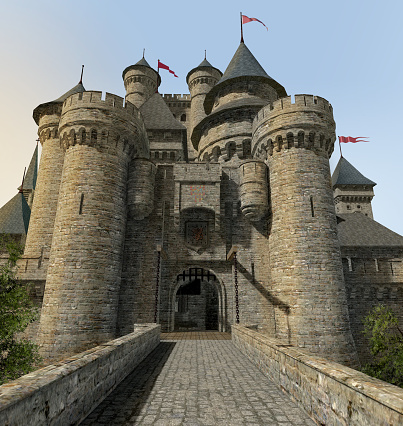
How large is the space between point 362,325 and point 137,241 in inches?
553

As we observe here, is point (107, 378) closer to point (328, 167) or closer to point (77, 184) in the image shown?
point (77, 184)

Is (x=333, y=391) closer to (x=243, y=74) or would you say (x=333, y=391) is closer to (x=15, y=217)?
(x=243, y=74)

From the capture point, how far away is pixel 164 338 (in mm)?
12891

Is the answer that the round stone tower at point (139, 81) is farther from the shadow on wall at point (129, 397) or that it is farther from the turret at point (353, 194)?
the shadow on wall at point (129, 397)

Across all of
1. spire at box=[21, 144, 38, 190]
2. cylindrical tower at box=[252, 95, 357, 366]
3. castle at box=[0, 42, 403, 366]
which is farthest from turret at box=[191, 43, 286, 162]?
spire at box=[21, 144, 38, 190]

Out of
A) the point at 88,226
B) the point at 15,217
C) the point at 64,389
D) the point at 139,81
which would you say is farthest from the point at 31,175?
the point at 64,389

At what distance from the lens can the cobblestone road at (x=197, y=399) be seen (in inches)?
153

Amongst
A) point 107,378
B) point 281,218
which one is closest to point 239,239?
point 281,218

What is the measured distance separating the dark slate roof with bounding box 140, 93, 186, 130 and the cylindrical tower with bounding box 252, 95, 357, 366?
847 centimetres

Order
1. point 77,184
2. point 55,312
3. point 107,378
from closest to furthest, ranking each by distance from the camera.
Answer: point 107,378 < point 55,312 < point 77,184

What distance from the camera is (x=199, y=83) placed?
120 feet

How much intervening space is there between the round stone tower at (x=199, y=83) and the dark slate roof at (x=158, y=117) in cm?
880

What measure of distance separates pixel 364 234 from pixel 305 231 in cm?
1020

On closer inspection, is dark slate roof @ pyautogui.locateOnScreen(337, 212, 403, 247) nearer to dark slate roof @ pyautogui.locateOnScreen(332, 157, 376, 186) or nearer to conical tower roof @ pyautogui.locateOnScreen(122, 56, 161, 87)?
dark slate roof @ pyautogui.locateOnScreen(332, 157, 376, 186)
